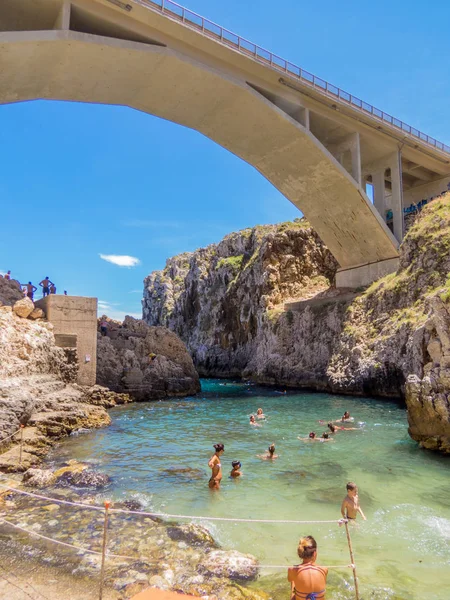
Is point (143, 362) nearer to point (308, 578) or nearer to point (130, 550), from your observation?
point (130, 550)

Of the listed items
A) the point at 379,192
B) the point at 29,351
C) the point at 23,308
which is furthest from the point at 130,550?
the point at 379,192

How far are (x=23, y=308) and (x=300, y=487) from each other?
41.4 feet

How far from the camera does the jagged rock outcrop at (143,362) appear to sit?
73.7 feet

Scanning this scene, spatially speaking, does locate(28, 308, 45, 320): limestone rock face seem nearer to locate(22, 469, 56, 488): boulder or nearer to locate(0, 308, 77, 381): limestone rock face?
locate(0, 308, 77, 381): limestone rock face

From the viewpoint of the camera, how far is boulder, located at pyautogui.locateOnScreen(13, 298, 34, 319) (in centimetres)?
1612

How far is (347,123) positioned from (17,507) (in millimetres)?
30461

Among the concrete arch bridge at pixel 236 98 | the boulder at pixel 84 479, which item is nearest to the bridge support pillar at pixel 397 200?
the concrete arch bridge at pixel 236 98

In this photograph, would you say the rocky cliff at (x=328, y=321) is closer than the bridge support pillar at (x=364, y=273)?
Yes

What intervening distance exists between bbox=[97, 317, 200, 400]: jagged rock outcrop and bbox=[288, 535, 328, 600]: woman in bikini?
1908cm

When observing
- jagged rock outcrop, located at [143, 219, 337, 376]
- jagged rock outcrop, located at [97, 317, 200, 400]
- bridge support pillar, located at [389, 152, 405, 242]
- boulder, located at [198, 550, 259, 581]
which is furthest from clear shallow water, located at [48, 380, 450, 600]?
jagged rock outcrop, located at [143, 219, 337, 376]

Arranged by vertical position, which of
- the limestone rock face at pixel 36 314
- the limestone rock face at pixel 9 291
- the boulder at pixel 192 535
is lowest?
the boulder at pixel 192 535

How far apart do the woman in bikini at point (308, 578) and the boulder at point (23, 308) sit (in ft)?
49.3

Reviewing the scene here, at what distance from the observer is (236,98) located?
24.2 meters

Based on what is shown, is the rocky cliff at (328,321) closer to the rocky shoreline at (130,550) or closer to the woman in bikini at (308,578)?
the rocky shoreline at (130,550)
